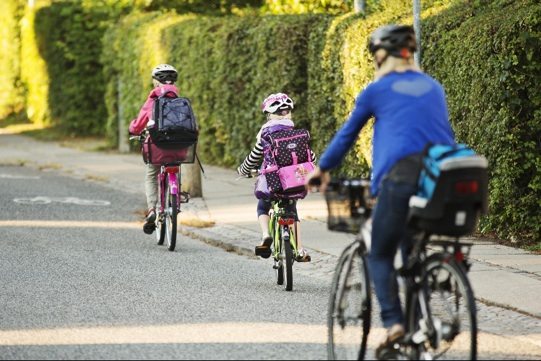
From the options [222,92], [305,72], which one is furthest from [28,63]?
[305,72]

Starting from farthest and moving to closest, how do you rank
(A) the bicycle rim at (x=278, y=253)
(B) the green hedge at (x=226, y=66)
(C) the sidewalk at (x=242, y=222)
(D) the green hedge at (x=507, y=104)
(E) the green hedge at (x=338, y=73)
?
1. (B) the green hedge at (x=226, y=66)
2. (E) the green hedge at (x=338, y=73)
3. (D) the green hedge at (x=507, y=104)
4. (A) the bicycle rim at (x=278, y=253)
5. (C) the sidewalk at (x=242, y=222)

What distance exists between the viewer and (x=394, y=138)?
669 cm

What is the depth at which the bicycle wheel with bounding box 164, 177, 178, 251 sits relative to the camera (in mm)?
13023

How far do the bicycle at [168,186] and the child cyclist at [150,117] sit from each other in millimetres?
94

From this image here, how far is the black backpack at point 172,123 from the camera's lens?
13.1 metres

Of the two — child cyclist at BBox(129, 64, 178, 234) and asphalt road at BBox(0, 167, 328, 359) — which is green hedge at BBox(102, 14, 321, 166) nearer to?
asphalt road at BBox(0, 167, 328, 359)

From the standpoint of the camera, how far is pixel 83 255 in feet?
41.3

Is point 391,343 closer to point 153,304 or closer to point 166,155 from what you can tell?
point 153,304

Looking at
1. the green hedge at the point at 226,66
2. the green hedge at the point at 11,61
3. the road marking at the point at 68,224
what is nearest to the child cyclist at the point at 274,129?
the road marking at the point at 68,224

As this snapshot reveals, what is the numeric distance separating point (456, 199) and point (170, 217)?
7.15m

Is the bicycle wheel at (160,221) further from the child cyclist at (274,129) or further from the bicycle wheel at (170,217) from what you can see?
the child cyclist at (274,129)

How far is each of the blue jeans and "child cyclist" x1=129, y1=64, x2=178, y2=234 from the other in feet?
21.9

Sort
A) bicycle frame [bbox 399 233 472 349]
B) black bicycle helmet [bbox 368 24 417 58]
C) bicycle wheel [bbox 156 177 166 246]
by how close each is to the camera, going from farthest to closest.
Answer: bicycle wheel [bbox 156 177 166 246] → black bicycle helmet [bbox 368 24 417 58] → bicycle frame [bbox 399 233 472 349]

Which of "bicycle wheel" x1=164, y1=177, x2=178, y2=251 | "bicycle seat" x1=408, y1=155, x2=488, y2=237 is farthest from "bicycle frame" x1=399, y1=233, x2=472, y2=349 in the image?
"bicycle wheel" x1=164, y1=177, x2=178, y2=251
